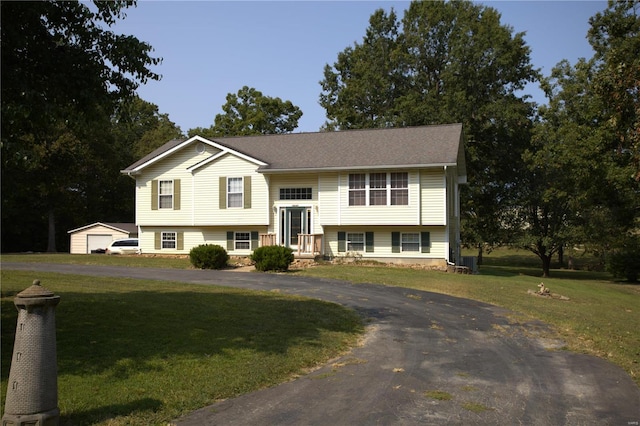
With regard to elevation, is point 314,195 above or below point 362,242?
above

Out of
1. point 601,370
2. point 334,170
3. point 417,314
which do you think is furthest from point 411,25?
point 601,370

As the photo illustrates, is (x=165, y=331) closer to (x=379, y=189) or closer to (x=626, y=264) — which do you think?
(x=379, y=189)

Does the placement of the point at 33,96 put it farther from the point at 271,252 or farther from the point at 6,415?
the point at 271,252

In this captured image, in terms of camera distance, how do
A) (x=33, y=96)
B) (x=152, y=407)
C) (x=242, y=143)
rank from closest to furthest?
(x=152, y=407) → (x=33, y=96) → (x=242, y=143)

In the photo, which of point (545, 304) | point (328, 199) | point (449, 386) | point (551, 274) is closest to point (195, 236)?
point (328, 199)

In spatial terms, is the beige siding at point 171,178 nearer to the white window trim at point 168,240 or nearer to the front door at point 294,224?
the white window trim at point 168,240

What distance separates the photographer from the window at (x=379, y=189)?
86.5 feet

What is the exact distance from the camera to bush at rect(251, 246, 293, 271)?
75.0ft

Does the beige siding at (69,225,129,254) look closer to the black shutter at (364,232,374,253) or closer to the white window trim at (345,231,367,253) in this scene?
the white window trim at (345,231,367,253)

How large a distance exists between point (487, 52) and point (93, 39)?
1505 inches

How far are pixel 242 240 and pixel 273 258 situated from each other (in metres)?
7.09

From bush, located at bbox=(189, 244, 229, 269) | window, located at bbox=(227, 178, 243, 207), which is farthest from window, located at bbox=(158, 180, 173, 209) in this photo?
bush, located at bbox=(189, 244, 229, 269)

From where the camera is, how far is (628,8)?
28562mm

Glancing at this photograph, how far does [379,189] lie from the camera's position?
26734 millimetres
